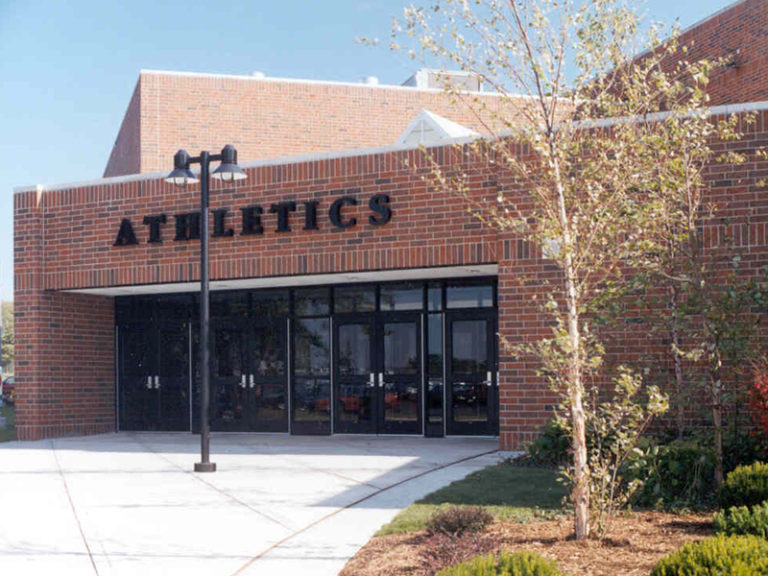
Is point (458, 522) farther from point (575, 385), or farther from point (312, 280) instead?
point (312, 280)

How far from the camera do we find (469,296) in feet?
52.5

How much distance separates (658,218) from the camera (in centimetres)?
721

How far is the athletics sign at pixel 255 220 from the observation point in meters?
14.1

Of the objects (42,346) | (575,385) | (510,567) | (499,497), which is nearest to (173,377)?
(42,346)

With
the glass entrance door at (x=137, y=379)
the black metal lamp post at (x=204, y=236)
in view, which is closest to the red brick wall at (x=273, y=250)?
the glass entrance door at (x=137, y=379)

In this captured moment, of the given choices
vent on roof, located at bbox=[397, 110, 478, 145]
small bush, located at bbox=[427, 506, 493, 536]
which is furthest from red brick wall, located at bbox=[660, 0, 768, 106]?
small bush, located at bbox=[427, 506, 493, 536]

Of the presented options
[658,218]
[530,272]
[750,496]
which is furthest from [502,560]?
[530,272]

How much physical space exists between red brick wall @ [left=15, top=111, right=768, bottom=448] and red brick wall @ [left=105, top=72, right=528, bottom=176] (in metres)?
10.6

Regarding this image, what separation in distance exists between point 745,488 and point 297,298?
37.8ft

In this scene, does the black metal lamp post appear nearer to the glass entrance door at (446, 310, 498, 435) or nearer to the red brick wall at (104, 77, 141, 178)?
the glass entrance door at (446, 310, 498, 435)

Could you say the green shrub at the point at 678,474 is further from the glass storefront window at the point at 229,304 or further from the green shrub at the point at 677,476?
the glass storefront window at the point at 229,304

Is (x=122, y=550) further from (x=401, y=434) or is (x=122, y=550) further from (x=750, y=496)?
(x=401, y=434)

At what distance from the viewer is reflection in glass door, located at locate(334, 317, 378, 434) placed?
54.8 feet

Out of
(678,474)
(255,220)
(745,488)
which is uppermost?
(255,220)
